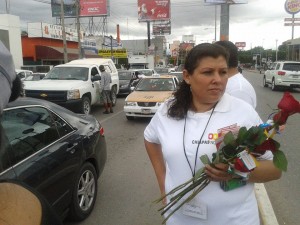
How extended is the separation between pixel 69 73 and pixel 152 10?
4689 centimetres

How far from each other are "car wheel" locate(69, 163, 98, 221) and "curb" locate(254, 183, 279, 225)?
1954 millimetres

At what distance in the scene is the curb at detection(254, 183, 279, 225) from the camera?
3.90 metres

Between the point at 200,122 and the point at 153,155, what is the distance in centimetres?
59

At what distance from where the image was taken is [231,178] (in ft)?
6.40

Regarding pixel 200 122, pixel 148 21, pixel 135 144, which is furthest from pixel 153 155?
pixel 148 21

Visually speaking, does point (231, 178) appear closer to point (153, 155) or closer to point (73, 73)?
point (153, 155)

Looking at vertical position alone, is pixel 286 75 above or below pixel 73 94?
below

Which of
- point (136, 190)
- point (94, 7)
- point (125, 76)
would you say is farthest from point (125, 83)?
point (94, 7)

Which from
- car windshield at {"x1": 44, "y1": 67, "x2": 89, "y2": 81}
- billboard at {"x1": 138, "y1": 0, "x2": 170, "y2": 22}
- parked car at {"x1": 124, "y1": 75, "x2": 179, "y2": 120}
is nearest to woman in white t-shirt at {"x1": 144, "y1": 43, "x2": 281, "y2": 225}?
parked car at {"x1": 124, "y1": 75, "x2": 179, "y2": 120}

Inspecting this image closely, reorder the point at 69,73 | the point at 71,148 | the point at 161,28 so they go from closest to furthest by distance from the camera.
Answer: the point at 71,148
the point at 69,73
the point at 161,28

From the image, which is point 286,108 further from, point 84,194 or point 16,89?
point 84,194

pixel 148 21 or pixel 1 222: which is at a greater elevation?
pixel 148 21

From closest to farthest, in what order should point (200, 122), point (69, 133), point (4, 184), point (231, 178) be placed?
1. point (4, 184)
2. point (231, 178)
3. point (200, 122)
4. point (69, 133)

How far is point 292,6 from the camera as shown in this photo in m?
39.2
